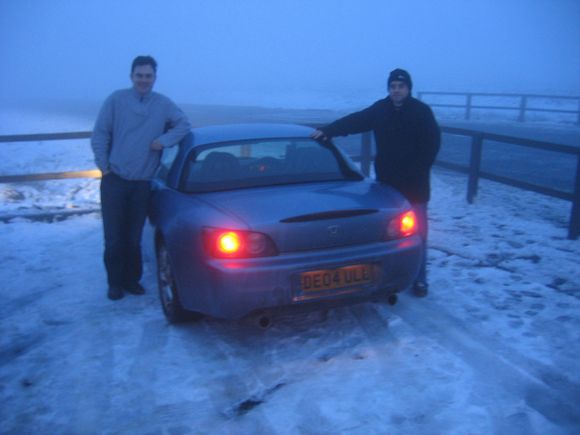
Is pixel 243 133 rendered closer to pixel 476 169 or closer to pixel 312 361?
pixel 312 361

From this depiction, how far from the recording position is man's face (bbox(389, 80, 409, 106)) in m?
4.60

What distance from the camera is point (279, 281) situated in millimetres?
3531

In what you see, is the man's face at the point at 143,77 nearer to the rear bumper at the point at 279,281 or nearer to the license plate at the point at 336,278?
the rear bumper at the point at 279,281

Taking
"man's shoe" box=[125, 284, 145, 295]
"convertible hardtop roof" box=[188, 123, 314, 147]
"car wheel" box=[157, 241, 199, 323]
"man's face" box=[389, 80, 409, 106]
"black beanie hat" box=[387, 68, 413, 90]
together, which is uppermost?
"black beanie hat" box=[387, 68, 413, 90]

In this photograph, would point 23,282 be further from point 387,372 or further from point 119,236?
point 387,372

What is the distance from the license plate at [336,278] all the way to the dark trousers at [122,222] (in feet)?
6.20

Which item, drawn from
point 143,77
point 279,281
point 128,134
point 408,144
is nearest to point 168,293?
point 279,281

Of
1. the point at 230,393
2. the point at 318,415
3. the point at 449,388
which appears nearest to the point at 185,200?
the point at 230,393

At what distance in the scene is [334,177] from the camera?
14.4ft

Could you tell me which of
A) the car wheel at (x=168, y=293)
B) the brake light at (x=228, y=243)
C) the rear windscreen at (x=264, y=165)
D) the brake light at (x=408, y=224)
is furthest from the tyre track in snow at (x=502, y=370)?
the car wheel at (x=168, y=293)

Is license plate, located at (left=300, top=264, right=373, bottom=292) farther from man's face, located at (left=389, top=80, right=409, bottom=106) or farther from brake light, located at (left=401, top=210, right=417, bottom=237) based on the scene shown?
man's face, located at (left=389, top=80, right=409, bottom=106)

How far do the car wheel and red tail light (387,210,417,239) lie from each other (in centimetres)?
154

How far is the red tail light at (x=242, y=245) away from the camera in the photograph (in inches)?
141

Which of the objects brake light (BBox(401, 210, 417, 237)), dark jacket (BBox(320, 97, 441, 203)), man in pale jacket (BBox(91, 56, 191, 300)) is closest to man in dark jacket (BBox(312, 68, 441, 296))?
dark jacket (BBox(320, 97, 441, 203))
